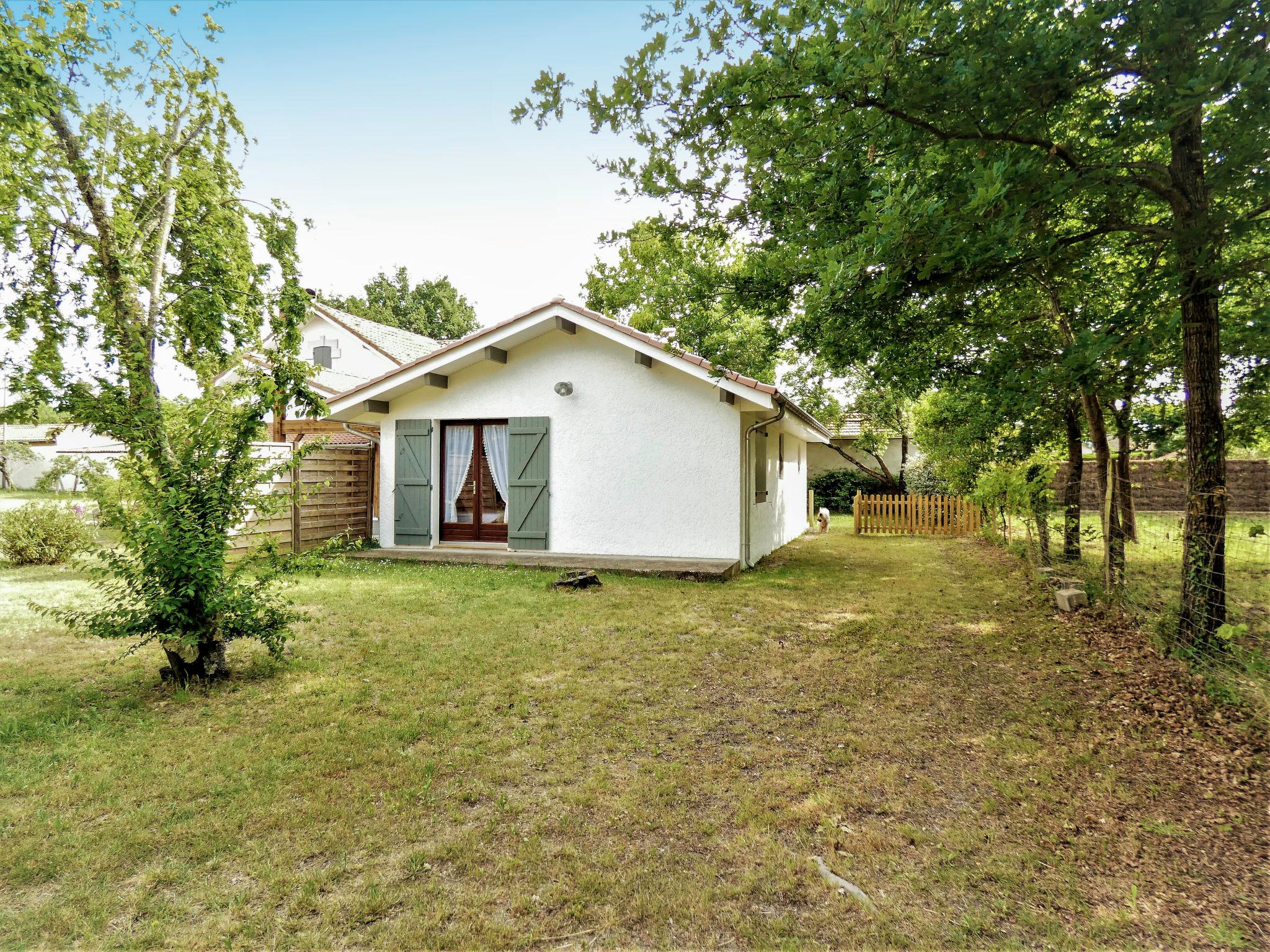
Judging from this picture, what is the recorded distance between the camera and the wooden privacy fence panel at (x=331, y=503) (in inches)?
420

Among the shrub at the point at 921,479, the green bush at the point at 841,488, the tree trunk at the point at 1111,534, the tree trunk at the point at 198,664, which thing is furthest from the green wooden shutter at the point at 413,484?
the green bush at the point at 841,488

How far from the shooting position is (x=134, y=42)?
4.68m

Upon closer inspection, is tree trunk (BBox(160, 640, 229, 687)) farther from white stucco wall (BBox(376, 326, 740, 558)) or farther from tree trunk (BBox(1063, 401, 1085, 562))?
tree trunk (BBox(1063, 401, 1085, 562))

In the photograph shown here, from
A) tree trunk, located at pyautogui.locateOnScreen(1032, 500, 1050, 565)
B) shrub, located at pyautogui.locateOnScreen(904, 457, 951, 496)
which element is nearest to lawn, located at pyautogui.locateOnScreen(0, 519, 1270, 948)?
tree trunk, located at pyautogui.locateOnScreen(1032, 500, 1050, 565)

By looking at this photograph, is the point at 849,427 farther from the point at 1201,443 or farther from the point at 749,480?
the point at 1201,443

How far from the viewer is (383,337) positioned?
2202 centimetres

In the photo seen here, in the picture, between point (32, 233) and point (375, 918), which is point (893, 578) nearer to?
point (375, 918)

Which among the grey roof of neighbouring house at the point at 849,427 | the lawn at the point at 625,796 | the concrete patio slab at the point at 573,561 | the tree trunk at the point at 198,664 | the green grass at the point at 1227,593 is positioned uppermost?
the grey roof of neighbouring house at the point at 849,427

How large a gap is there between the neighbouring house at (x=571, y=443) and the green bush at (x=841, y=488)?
36.3 ft

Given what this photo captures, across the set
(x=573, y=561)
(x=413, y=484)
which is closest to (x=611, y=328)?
(x=573, y=561)

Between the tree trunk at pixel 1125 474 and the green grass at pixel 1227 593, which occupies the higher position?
the tree trunk at pixel 1125 474

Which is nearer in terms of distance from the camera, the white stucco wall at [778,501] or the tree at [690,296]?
the tree at [690,296]

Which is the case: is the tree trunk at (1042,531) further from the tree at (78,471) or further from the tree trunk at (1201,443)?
the tree at (78,471)

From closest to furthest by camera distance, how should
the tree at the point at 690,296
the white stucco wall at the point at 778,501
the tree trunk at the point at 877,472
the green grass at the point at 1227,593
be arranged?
the green grass at the point at 1227,593
the tree at the point at 690,296
the white stucco wall at the point at 778,501
the tree trunk at the point at 877,472
